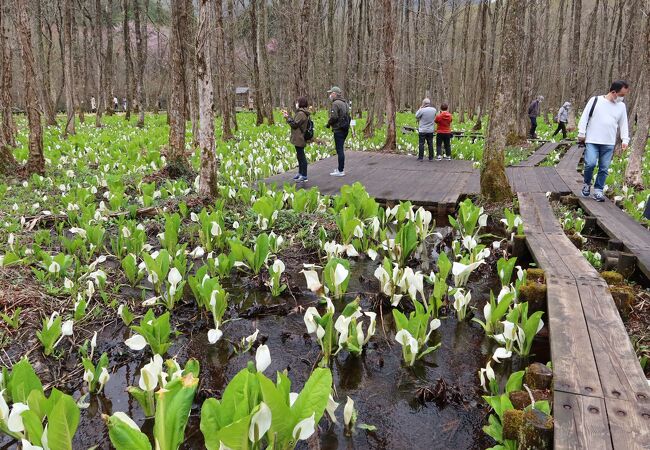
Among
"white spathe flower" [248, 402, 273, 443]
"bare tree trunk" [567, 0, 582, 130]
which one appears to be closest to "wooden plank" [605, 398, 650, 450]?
"white spathe flower" [248, 402, 273, 443]

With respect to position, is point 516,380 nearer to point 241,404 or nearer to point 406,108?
point 241,404

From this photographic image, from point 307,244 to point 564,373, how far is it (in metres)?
3.38

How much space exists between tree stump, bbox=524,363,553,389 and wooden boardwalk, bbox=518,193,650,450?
0.06 meters

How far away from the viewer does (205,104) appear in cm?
640

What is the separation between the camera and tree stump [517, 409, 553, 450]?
6.27ft

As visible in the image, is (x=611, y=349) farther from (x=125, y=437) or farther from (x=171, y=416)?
(x=125, y=437)

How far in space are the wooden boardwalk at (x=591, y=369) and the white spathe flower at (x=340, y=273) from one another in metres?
1.38

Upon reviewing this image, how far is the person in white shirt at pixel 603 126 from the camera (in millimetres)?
6160

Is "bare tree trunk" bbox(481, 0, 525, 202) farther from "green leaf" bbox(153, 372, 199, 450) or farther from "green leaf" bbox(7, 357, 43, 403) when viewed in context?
"green leaf" bbox(7, 357, 43, 403)

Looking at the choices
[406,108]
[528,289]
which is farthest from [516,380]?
[406,108]

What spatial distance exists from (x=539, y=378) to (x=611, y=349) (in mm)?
461

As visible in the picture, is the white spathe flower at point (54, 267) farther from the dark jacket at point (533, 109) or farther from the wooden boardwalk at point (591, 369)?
the dark jacket at point (533, 109)

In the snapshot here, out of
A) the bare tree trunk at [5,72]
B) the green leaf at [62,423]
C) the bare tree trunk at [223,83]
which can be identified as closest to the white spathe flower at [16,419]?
the green leaf at [62,423]

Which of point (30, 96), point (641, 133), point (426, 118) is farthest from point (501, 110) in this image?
point (30, 96)
